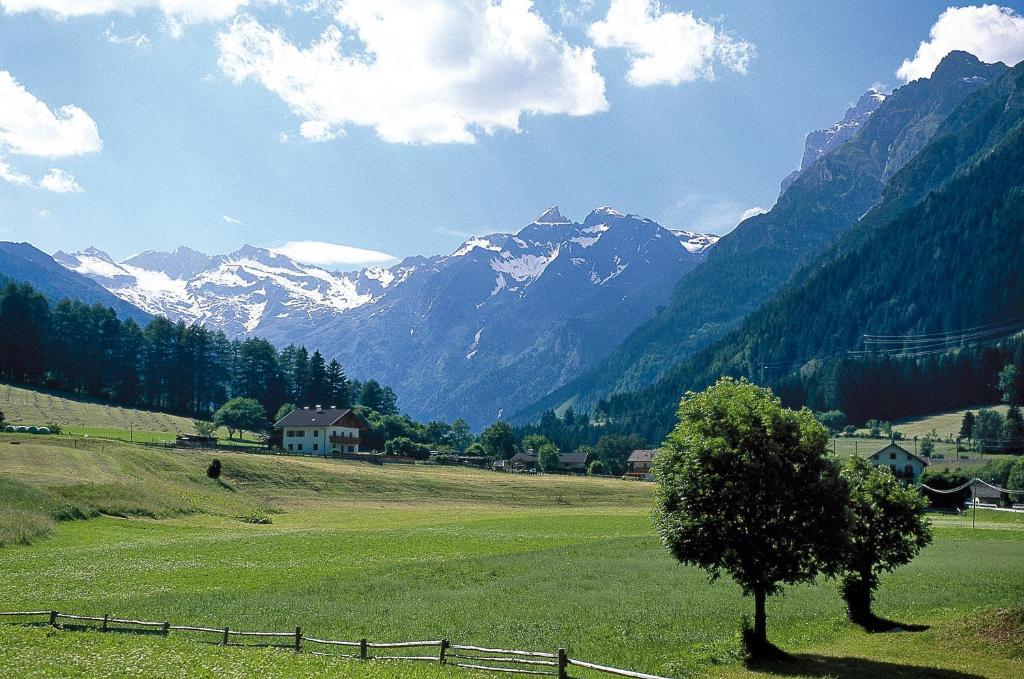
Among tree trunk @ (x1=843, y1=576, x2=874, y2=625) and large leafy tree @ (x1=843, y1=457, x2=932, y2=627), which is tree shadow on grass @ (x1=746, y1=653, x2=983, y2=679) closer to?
tree trunk @ (x1=843, y1=576, x2=874, y2=625)

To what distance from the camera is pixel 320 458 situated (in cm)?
14175

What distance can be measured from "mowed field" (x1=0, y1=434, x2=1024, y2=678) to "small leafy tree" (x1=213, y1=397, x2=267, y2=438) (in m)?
68.3

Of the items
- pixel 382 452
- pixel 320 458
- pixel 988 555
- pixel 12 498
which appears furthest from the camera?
pixel 382 452

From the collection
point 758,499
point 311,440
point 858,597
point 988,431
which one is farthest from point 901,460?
point 758,499

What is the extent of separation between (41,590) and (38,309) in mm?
160998

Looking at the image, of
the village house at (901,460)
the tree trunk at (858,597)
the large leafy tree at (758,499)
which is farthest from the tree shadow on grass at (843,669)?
the village house at (901,460)

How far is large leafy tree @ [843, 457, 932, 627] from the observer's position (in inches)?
1453

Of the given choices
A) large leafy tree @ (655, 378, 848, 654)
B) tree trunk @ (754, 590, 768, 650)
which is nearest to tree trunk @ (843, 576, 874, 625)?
large leafy tree @ (655, 378, 848, 654)

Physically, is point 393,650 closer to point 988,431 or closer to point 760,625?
point 760,625

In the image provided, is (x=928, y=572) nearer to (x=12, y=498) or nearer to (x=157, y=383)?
(x=12, y=498)

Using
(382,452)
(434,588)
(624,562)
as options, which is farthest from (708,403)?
(382,452)

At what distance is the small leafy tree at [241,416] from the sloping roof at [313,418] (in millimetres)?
6974

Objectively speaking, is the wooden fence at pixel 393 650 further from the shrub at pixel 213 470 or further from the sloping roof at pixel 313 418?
the sloping roof at pixel 313 418

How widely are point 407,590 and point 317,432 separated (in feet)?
400
